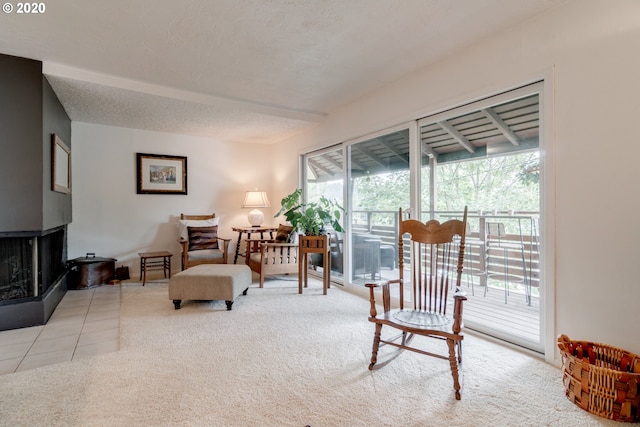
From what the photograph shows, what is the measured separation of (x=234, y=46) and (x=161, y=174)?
3.20m

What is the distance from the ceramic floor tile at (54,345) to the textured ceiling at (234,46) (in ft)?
7.82

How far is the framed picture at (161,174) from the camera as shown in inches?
197

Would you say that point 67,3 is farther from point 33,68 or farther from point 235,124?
point 235,124

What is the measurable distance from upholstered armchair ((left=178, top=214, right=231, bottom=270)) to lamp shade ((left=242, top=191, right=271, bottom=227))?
0.60 meters

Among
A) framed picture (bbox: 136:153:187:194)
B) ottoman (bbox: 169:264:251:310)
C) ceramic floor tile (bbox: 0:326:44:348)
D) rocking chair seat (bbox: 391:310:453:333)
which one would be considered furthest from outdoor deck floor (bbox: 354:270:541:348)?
framed picture (bbox: 136:153:187:194)

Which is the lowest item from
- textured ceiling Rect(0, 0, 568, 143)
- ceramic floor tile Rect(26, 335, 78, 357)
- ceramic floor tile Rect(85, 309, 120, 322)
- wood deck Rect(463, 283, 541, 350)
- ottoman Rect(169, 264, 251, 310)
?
ceramic floor tile Rect(26, 335, 78, 357)

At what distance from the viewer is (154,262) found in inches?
197

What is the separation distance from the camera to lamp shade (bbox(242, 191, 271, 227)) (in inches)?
217

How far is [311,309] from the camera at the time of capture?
3379 millimetres

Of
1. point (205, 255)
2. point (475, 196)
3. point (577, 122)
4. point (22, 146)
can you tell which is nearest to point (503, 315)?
point (475, 196)

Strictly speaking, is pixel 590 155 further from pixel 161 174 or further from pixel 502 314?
pixel 161 174

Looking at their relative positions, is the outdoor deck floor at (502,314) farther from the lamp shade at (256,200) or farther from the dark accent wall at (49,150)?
the dark accent wall at (49,150)

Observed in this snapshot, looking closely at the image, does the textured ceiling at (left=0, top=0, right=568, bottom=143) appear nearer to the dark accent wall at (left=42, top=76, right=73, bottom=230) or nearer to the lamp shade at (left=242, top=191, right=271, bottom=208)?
the dark accent wall at (left=42, top=76, right=73, bottom=230)

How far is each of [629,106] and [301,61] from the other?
7.77ft
